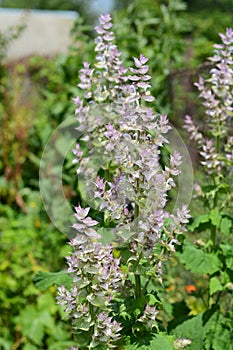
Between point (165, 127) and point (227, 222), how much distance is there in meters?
0.91

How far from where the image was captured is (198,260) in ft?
8.63

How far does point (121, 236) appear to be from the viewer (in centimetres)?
200

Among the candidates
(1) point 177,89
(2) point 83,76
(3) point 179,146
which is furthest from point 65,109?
(2) point 83,76

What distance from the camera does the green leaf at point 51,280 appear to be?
229 cm

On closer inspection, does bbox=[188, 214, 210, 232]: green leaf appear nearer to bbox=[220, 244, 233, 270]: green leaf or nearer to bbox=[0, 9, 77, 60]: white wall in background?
bbox=[220, 244, 233, 270]: green leaf

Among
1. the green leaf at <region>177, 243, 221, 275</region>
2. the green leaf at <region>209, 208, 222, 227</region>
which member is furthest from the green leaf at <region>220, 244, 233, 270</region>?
the green leaf at <region>209, 208, 222, 227</region>

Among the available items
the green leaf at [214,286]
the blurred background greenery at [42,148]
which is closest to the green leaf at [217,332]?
the green leaf at [214,286]

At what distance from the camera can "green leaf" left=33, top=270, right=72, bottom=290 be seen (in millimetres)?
2287

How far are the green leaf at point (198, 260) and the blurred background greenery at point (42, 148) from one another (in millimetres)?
1223

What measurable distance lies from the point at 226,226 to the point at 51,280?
2.90ft

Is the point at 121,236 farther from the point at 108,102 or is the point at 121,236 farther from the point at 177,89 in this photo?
the point at 177,89

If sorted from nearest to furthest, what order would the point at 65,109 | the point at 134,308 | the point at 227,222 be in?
the point at 134,308
the point at 227,222
the point at 65,109

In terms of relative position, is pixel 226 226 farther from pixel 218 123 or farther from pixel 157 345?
pixel 157 345

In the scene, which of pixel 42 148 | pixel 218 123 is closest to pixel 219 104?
pixel 218 123
